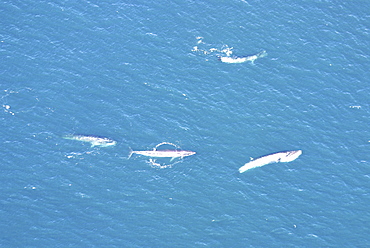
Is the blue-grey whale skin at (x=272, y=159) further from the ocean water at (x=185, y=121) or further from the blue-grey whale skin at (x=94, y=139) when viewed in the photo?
the blue-grey whale skin at (x=94, y=139)

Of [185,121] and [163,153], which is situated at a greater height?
Result: [185,121]

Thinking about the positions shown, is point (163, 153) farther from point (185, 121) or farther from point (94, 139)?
point (94, 139)

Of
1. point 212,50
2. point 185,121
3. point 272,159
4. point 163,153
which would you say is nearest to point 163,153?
point 163,153

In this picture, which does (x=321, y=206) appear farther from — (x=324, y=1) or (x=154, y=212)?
(x=324, y=1)

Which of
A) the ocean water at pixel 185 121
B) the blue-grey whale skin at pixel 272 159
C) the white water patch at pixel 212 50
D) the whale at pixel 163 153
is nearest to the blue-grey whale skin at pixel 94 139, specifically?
the ocean water at pixel 185 121

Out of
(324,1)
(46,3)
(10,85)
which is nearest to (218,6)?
(324,1)

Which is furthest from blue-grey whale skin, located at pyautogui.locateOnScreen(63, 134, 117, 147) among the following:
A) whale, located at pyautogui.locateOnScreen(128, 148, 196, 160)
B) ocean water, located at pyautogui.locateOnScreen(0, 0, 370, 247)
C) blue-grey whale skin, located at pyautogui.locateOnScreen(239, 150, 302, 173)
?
blue-grey whale skin, located at pyautogui.locateOnScreen(239, 150, 302, 173)
